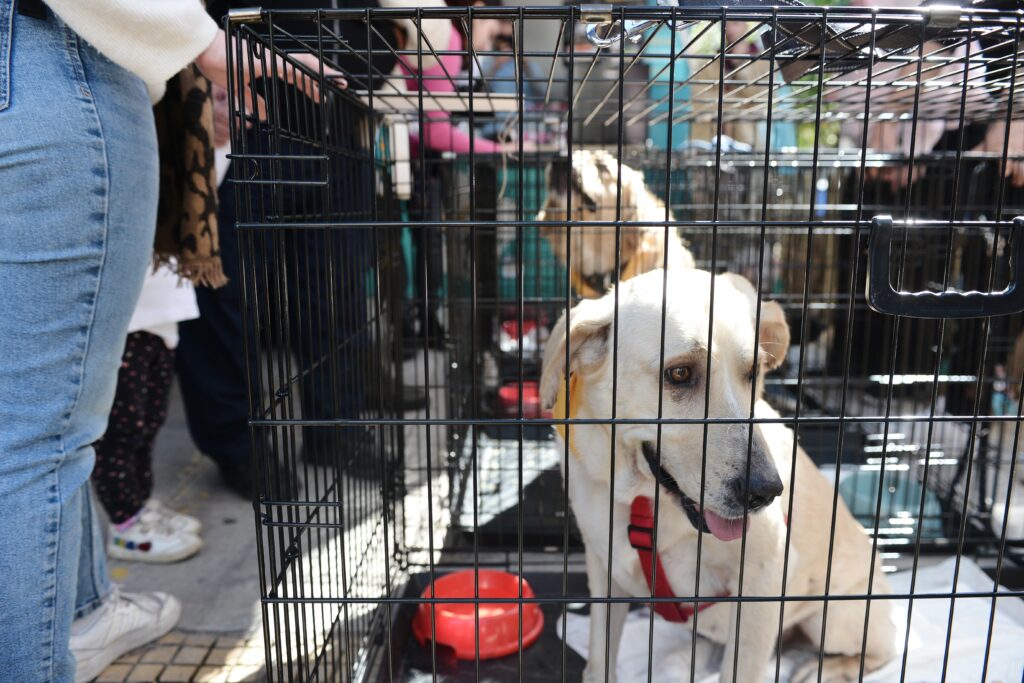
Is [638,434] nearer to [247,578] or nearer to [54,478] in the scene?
[54,478]

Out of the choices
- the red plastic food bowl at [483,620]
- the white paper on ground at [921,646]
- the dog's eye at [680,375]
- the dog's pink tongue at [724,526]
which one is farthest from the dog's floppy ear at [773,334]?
the red plastic food bowl at [483,620]

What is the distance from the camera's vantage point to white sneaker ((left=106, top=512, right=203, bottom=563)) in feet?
8.29

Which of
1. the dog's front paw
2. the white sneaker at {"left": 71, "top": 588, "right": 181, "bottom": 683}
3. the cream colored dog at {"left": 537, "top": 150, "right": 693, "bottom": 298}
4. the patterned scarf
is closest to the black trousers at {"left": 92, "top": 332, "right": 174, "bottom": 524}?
the white sneaker at {"left": 71, "top": 588, "right": 181, "bottom": 683}

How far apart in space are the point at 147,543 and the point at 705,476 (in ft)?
6.51

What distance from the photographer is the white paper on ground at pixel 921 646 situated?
190 cm

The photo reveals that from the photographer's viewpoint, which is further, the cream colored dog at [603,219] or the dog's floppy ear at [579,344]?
the cream colored dog at [603,219]

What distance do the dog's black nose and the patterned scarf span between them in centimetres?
126

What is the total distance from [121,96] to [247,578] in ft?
5.42

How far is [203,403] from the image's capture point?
314 cm

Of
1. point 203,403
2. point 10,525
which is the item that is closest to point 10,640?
point 10,525

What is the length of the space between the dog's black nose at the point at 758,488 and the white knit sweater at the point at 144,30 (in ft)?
4.12

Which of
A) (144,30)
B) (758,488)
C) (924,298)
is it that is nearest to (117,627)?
(144,30)

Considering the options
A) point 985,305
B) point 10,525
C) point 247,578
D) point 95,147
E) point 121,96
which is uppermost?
point 121,96

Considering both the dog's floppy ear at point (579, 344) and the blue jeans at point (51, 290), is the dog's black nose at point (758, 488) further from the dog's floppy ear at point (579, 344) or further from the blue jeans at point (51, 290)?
the blue jeans at point (51, 290)
